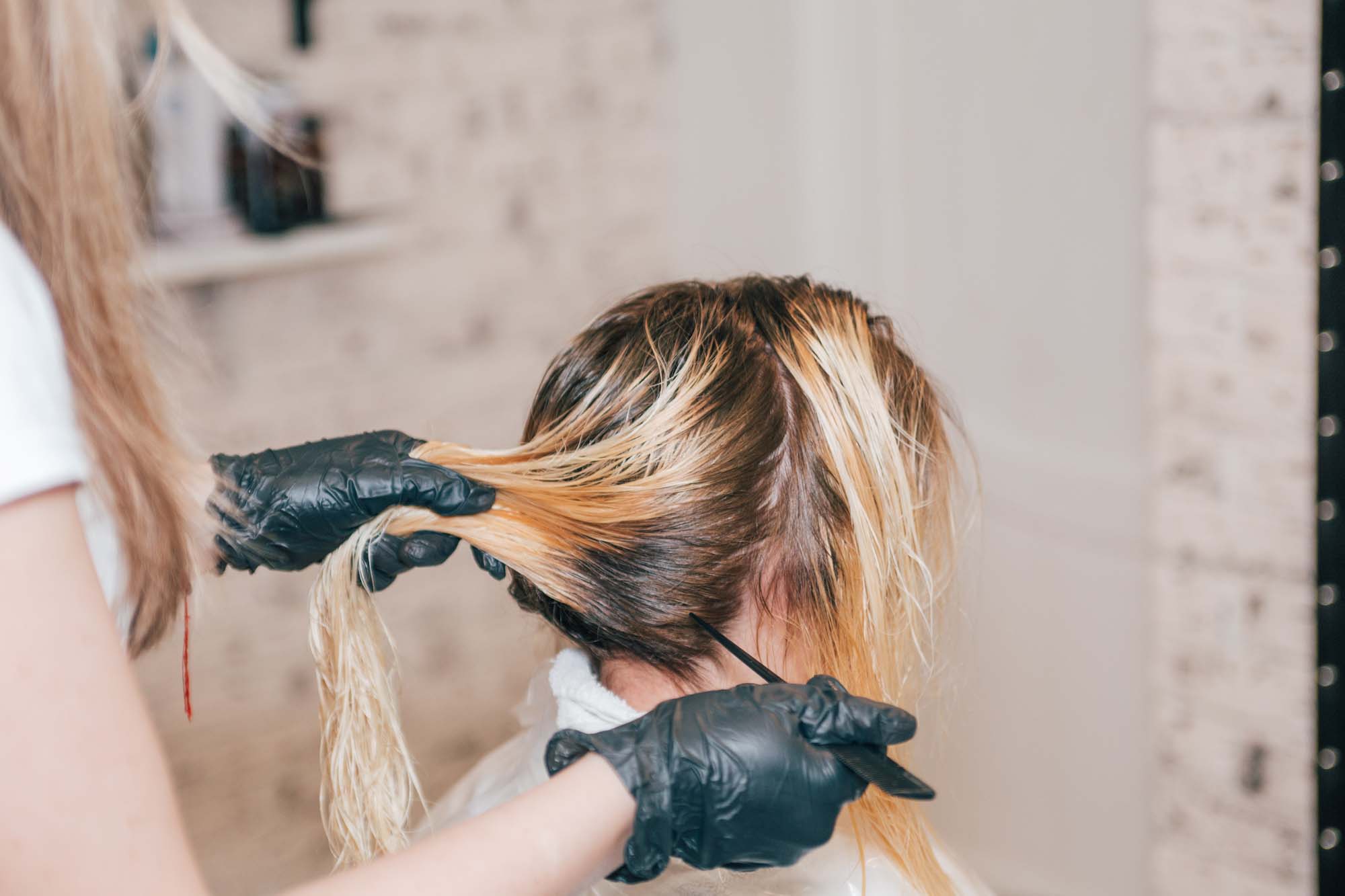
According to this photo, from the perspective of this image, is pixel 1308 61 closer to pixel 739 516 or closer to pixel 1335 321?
pixel 1335 321

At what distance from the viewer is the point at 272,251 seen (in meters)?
2.18

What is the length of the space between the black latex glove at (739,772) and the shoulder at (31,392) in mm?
409

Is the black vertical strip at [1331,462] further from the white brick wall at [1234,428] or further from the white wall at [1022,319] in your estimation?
the white wall at [1022,319]

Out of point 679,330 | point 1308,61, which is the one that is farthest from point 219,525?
point 1308,61

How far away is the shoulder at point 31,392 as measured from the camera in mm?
660

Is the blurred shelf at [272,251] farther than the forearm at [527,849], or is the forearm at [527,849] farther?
the blurred shelf at [272,251]

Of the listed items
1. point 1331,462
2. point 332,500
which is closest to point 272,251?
point 332,500

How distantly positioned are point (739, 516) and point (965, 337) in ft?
4.83

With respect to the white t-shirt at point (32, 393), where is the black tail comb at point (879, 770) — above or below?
below

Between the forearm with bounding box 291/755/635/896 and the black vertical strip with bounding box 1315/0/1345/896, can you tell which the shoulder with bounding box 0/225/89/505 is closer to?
the forearm with bounding box 291/755/635/896

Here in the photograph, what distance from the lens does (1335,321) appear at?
1519mm

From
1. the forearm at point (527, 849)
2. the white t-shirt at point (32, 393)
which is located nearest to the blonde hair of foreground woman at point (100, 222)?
the white t-shirt at point (32, 393)

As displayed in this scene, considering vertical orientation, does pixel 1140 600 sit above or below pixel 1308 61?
below

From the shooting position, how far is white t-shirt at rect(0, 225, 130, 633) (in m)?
0.66
